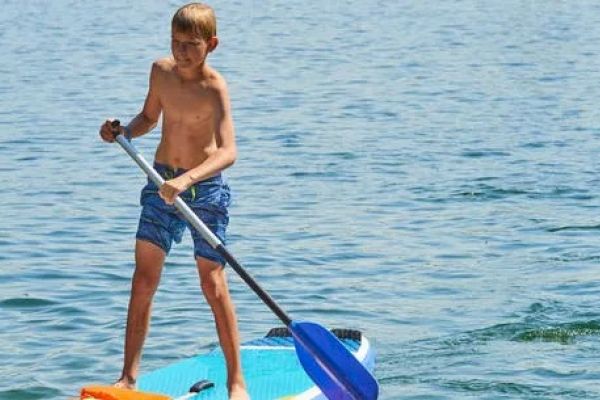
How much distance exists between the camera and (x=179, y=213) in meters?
7.13

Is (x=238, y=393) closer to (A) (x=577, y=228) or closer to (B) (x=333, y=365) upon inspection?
(B) (x=333, y=365)

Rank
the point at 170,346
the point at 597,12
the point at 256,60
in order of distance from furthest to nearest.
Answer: the point at 597,12 → the point at 256,60 → the point at 170,346

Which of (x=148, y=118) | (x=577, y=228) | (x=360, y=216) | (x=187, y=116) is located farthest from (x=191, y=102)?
(x=360, y=216)

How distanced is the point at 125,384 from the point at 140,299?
1.20ft

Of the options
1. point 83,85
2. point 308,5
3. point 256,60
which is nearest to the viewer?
point 83,85

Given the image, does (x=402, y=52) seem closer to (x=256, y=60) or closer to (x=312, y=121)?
(x=256, y=60)

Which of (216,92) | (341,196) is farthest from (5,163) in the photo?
(216,92)

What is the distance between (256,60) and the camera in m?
26.3

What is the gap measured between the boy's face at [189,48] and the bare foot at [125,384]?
1.33 m

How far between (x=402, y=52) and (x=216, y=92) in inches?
807

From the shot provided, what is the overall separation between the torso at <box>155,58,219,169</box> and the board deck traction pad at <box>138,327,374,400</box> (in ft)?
3.51

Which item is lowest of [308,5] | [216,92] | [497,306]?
[308,5]

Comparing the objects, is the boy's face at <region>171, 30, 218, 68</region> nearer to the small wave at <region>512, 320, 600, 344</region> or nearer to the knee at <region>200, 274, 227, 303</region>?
the knee at <region>200, 274, 227, 303</region>

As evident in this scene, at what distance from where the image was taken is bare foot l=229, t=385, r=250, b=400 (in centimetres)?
725
